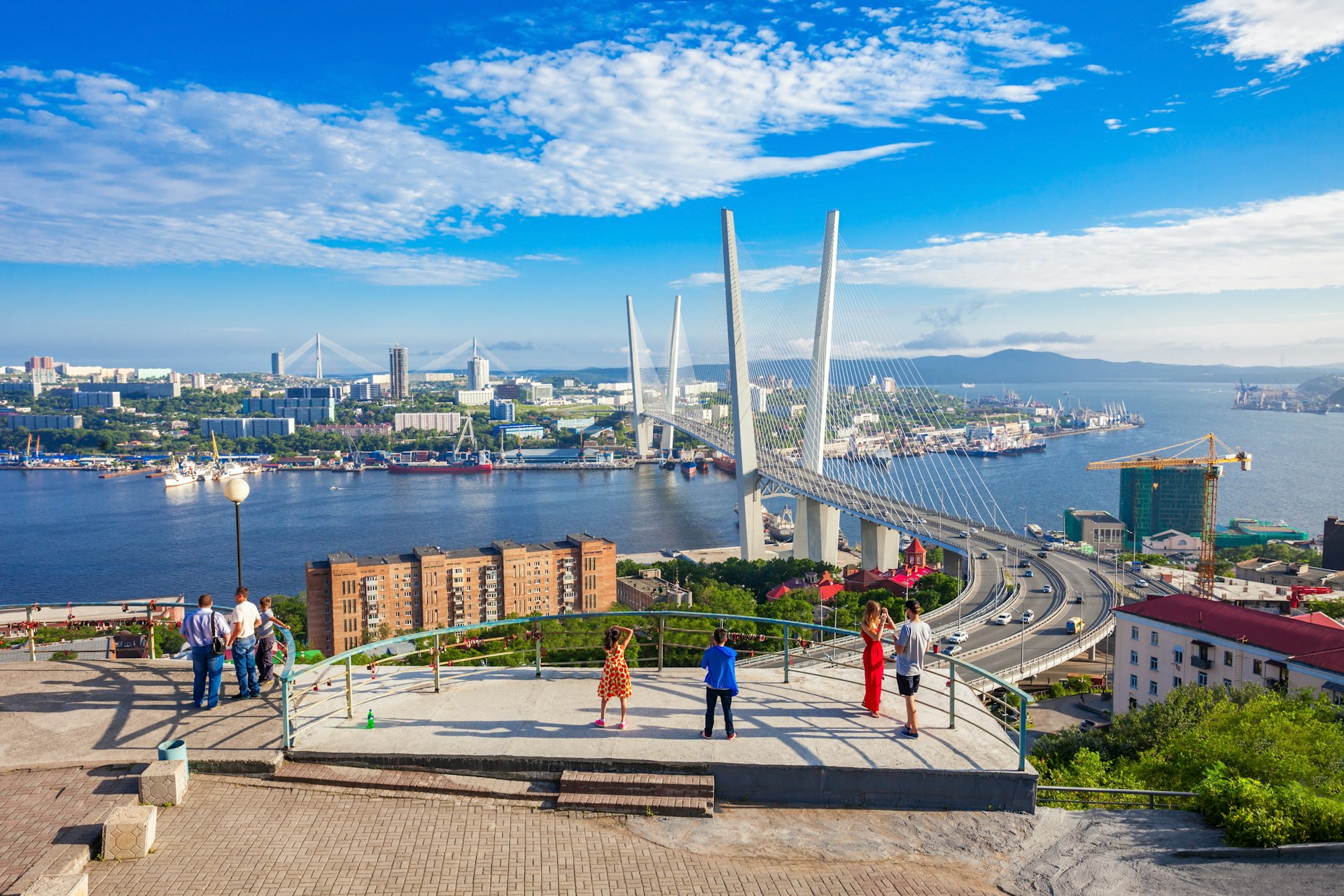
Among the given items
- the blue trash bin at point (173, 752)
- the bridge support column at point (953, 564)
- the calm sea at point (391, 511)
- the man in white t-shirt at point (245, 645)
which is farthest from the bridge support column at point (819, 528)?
the blue trash bin at point (173, 752)

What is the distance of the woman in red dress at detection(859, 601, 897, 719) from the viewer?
2498 mm

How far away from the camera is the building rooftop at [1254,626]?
7539 mm

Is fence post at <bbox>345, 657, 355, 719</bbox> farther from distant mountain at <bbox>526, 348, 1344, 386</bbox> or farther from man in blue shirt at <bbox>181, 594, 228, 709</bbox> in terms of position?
distant mountain at <bbox>526, 348, 1344, 386</bbox>

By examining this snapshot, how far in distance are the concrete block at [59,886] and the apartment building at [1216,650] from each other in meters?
7.82

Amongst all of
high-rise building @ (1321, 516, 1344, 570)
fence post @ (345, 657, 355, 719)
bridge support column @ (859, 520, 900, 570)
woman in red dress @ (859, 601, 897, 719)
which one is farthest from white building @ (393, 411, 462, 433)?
woman in red dress @ (859, 601, 897, 719)

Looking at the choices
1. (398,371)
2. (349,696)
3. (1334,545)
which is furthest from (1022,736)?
(398,371)

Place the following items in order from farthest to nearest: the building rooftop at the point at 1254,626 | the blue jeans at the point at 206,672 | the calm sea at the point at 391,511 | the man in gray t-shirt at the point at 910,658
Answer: the calm sea at the point at 391,511 < the building rooftop at the point at 1254,626 < the blue jeans at the point at 206,672 < the man in gray t-shirt at the point at 910,658

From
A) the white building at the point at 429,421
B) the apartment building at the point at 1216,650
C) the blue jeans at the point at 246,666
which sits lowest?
the apartment building at the point at 1216,650

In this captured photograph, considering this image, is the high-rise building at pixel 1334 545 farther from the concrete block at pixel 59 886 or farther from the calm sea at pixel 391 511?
the concrete block at pixel 59 886

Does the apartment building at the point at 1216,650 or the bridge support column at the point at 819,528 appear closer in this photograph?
the apartment building at the point at 1216,650

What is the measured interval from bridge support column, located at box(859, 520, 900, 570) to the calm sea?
851cm

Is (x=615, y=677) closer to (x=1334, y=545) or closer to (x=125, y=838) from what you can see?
(x=125, y=838)

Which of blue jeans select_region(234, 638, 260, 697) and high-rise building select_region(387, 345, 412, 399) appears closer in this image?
blue jeans select_region(234, 638, 260, 697)

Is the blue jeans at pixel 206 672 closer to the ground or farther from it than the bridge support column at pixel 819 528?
farther from it
